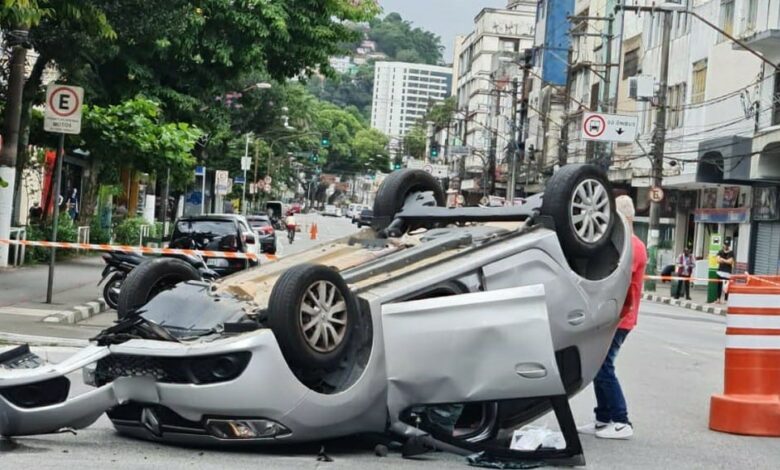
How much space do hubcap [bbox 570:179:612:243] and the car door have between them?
1.07 metres

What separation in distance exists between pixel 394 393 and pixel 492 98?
110462 millimetres

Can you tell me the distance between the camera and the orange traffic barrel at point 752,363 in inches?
411

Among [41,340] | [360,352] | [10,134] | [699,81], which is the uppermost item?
[699,81]

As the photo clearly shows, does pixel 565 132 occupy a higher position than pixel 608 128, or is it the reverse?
pixel 565 132

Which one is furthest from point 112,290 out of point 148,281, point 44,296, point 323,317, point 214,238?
point 323,317

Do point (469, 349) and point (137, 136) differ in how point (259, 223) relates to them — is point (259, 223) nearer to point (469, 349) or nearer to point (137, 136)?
point (137, 136)

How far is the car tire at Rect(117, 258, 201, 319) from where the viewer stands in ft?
28.5

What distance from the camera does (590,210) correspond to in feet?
29.6

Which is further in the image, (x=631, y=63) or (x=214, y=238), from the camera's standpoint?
(x=631, y=63)

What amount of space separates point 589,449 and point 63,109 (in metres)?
12.1

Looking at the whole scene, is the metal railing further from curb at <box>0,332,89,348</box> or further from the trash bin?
the trash bin

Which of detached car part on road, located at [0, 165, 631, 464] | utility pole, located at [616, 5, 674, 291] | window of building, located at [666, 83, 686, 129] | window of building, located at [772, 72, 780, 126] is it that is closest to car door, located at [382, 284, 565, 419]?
detached car part on road, located at [0, 165, 631, 464]

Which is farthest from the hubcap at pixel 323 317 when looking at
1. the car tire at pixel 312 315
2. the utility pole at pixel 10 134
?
the utility pole at pixel 10 134

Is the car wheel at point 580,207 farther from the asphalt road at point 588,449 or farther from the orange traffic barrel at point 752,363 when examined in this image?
the orange traffic barrel at point 752,363
